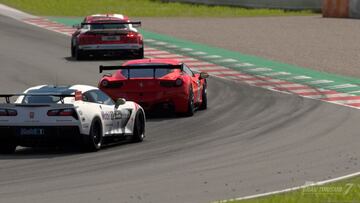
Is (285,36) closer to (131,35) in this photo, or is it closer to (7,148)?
(131,35)

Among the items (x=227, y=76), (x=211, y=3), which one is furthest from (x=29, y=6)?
(x=227, y=76)

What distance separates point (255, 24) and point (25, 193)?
37.9 meters

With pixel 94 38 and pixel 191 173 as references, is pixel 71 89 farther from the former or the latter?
pixel 94 38

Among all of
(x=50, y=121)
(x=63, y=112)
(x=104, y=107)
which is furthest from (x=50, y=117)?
(x=104, y=107)

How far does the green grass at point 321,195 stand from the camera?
11961 mm

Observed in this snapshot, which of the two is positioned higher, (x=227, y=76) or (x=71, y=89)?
(x=71, y=89)

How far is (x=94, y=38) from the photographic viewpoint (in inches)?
1446

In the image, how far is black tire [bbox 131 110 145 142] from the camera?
2042 centimetres

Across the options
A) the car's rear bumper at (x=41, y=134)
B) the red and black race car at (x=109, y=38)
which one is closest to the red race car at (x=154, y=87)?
the car's rear bumper at (x=41, y=134)

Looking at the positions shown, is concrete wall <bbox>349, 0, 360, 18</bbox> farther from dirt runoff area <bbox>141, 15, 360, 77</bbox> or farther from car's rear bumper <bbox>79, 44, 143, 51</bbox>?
car's rear bumper <bbox>79, 44, 143, 51</bbox>

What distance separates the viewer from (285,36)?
1821 inches

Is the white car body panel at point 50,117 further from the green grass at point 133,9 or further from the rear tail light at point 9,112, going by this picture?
the green grass at point 133,9

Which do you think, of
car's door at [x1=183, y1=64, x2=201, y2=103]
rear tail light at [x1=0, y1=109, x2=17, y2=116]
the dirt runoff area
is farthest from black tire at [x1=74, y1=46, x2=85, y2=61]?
rear tail light at [x1=0, y1=109, x2=17, y2=116]

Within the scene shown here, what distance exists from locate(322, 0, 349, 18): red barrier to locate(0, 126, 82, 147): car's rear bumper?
3703 cm
